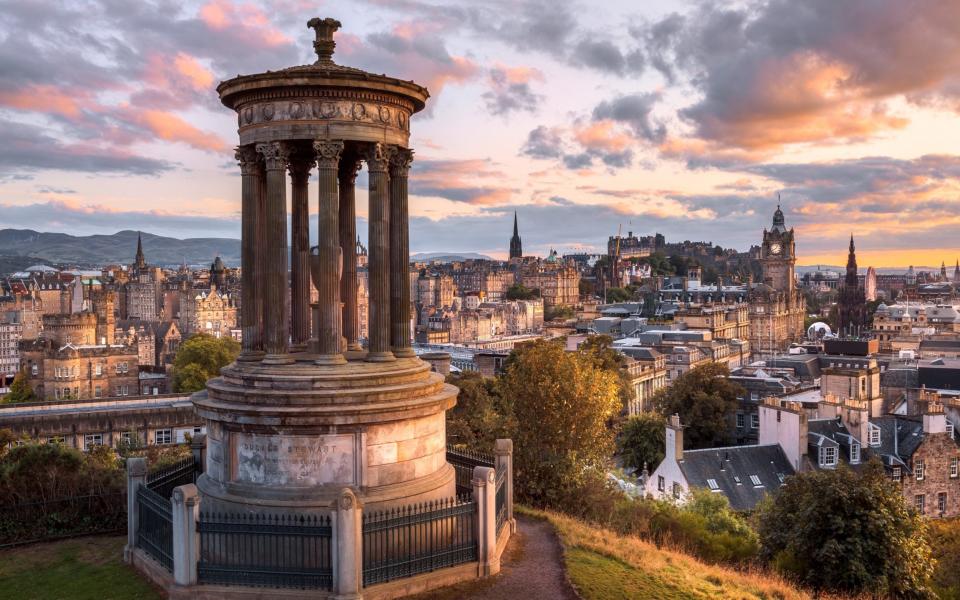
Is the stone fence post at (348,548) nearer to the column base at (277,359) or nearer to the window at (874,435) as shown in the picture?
the column base at (277,359)

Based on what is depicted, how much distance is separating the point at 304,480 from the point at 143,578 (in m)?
3.83

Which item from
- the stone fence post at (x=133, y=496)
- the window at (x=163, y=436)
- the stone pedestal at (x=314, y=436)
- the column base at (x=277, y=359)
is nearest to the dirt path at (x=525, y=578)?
the stone pedestal at (x=314, y=436)

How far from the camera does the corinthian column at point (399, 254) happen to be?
61.6 feet

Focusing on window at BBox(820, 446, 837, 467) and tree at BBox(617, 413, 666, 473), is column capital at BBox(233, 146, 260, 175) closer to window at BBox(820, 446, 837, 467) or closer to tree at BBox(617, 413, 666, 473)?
window at BBox(820, 446, 837, 467)

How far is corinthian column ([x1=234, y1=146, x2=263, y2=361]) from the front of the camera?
18.2 m

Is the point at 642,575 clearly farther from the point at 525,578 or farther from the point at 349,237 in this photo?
the point at 349,237

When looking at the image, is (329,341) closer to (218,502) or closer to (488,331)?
(218,502)

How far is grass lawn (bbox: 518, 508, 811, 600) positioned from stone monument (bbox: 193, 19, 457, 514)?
3232 mm

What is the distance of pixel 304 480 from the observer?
16.2m

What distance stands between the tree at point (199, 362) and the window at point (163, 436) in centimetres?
2086

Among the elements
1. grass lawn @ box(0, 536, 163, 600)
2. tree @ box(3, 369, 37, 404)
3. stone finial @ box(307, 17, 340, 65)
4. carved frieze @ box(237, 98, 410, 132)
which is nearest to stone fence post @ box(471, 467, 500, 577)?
grass lawn @ box(0, 536, 163, 600)

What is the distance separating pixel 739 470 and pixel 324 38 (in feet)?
109

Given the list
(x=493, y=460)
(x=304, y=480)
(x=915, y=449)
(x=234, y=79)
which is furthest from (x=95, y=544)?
(x=915, y=449)

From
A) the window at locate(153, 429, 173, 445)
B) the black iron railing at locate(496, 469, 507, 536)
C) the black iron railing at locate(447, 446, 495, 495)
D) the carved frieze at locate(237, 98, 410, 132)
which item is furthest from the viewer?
the window at locate(153, 429, 173, 445)
